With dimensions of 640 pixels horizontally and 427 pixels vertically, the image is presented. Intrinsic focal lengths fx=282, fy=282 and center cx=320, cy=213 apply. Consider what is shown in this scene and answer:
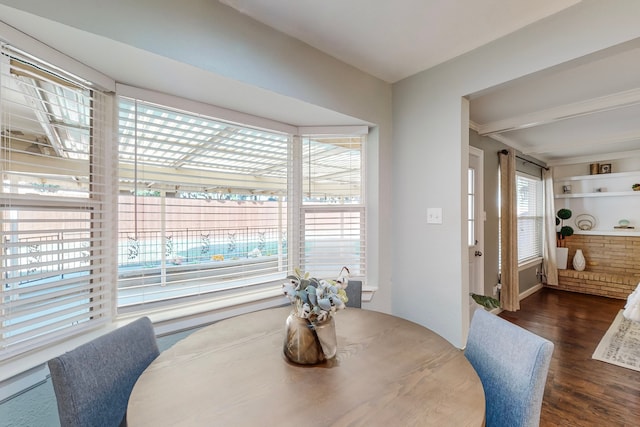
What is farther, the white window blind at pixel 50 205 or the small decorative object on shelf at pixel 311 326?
the white window blind at pixel 50 205

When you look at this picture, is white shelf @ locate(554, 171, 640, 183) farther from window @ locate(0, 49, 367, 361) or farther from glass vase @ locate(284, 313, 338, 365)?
glass vase @ locate(284, 313, 338, 365)

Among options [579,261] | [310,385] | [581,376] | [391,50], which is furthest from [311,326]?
[579,261]

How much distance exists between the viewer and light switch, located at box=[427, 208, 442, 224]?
2168 millimetres

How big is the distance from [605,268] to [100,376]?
6.94 meters

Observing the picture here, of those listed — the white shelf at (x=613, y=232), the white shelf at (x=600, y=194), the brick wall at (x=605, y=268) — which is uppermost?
the white shelf at (x=600, y=194)

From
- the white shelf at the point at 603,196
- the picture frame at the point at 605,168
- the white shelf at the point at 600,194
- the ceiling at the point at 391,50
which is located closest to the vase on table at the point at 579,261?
the white shelf at the point at 603,196

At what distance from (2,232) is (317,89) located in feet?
5.92

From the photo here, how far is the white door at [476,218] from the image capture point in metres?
3.34

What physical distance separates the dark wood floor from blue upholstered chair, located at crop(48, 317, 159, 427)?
91.8 inches

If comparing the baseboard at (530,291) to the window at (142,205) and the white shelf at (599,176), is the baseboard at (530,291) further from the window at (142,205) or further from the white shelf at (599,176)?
the window at (142,205)

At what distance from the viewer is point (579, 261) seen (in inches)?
198

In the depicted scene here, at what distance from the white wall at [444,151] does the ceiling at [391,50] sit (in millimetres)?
89

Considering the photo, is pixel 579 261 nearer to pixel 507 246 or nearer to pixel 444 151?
pixel 507 246

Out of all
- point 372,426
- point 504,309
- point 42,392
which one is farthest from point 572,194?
point 42,392
